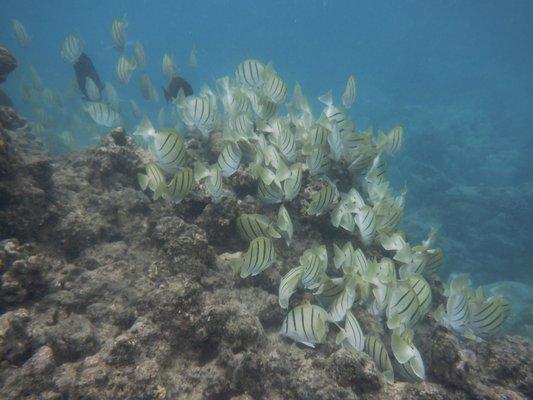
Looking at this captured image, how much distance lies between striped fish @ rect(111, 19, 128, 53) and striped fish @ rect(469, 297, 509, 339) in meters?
9.17

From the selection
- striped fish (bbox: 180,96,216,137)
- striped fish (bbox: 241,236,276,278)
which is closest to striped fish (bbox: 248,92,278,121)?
striped fish (bbox: 180,96,216,137)

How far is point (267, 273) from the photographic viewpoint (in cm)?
433

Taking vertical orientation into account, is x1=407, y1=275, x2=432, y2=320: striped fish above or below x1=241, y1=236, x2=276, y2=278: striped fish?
above

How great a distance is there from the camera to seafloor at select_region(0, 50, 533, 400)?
9.47 ft

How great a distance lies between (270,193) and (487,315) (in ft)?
9.70

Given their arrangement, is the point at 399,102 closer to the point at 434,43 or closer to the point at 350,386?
the point at 350,386

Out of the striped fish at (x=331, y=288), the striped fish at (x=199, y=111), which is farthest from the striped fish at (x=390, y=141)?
the striped fish at (x=199, y=111)

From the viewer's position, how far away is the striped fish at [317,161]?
15.9 feet

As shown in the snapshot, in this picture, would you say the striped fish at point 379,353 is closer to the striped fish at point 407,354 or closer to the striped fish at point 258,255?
the striped fish at point 407,354

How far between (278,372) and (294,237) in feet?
7.00

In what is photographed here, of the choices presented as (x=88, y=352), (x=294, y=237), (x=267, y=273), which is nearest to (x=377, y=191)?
(x=294, y=237)

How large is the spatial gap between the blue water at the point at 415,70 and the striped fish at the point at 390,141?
295 inches

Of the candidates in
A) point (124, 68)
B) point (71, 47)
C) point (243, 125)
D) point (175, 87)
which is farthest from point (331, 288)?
point (71, 47)

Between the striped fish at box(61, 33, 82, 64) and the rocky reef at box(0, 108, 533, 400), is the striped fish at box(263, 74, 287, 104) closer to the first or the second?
the rocky reef at box(0, 108, 533, 400)
